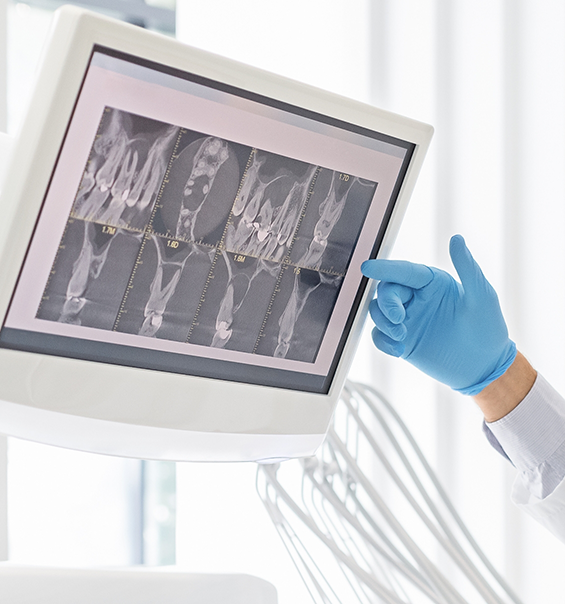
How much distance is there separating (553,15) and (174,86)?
976 millimetres

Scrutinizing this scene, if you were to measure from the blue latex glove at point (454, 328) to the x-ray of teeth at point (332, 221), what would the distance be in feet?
0.51

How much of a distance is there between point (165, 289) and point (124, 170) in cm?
12

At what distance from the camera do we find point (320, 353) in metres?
0.68

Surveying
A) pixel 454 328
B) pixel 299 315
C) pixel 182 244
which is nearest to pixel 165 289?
pixel 182 244

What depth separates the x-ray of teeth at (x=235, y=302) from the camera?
60 cm

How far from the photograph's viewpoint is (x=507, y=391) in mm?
911

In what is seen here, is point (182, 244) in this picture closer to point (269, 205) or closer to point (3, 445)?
point (269, 205)

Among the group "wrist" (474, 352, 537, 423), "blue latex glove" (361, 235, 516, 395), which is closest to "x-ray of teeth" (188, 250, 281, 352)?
"blue latex glove" (361, 235, 516, 395)

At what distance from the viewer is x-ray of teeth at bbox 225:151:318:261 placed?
580 mm

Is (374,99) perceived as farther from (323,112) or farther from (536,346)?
(323,112)

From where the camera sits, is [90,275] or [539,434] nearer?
[90,275]

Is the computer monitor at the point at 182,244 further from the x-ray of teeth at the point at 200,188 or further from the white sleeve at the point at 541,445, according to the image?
the white sleeve at the point at 541,445

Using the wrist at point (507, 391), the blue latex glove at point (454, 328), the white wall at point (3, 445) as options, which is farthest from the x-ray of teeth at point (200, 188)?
the white wall at point (3, 445)

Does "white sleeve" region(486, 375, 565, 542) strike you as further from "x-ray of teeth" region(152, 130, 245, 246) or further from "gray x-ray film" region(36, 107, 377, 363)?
"x-ray of teeth" region(152, 130, 245, 246)
